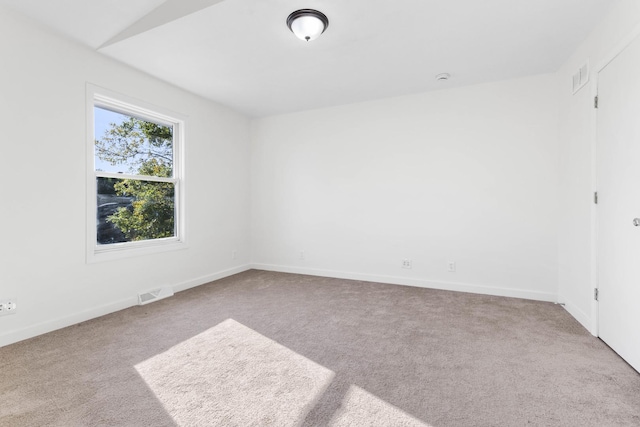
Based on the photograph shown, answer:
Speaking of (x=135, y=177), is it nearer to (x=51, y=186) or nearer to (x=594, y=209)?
(x=51, y=186)

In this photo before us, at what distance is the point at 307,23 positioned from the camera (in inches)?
93.7

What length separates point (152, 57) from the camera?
3.08 m

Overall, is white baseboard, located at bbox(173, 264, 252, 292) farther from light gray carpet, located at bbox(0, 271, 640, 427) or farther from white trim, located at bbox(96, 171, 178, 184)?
white trim, located at bbox(96, 171, 178, 184)

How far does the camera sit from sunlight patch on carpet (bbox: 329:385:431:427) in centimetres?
150

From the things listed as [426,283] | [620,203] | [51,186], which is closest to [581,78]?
[620,203]

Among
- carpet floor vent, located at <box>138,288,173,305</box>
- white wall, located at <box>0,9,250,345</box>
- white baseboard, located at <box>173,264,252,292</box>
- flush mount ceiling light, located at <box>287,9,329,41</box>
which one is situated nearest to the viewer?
flush mount ceiling light, located at <box>287,9,329,41</box>

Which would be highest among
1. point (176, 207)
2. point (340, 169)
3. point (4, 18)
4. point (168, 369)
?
point (4, 18)

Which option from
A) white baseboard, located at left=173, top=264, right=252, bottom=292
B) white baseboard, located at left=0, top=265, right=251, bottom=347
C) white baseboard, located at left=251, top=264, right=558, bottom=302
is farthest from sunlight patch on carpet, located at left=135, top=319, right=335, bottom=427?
white baseboard, located at left=251, top=264, right=558, bottom=302

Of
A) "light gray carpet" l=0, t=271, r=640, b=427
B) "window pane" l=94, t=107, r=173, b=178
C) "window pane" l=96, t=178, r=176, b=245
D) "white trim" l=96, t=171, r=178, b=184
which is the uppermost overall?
"window pane" l=94, t=107, r=173, b=178

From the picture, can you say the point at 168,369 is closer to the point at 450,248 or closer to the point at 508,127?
the point at 450,248

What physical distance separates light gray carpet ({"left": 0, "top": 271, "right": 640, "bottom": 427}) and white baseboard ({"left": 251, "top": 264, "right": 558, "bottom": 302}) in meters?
0.28

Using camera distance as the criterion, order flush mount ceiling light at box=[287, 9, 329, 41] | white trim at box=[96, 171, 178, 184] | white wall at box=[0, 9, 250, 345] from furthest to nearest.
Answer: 1. white trim at box=[96, 171, 178, 184]
2. white wall at box=[0, 9, 250, 345]
3. flush mount ceiling light at box=[287, 9, 329, 41]

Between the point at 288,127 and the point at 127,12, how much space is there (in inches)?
107

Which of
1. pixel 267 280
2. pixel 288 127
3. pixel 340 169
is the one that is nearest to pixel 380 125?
pixel 340 169
